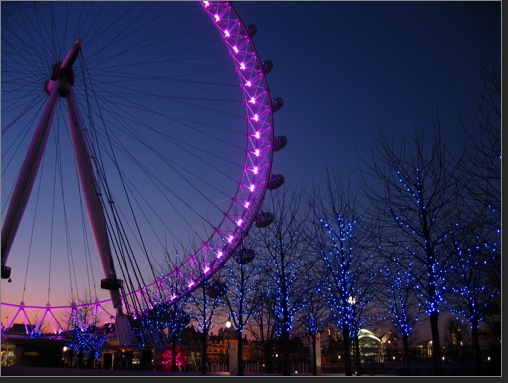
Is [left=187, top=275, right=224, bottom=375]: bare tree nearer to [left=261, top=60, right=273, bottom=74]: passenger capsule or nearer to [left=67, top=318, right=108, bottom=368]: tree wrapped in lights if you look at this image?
[left=261, top=60, right=273, bottom=74]: passenger capsule

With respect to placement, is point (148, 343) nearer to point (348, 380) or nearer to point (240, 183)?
point (348, 380)

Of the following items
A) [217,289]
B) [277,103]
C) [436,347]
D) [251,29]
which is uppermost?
[251,29]

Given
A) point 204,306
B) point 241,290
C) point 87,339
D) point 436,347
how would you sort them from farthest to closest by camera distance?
point 87,339, point 204,306, point 241,290, point 436,347

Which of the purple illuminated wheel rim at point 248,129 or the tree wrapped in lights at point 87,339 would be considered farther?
the tree wrapped in lights at point 87,339

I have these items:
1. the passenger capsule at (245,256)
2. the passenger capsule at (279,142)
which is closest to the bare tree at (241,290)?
the passenger capsule at (245,256)

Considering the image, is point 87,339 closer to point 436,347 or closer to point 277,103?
point 277,103

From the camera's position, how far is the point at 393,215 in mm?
17828

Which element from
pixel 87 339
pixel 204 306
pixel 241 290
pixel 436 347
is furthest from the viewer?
pixel 87 339

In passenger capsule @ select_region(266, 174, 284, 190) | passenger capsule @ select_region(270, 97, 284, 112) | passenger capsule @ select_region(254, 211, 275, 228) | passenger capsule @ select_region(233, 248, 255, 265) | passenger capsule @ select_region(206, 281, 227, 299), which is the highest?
passenger capsule @ select_region(270, 97, 284, 112)

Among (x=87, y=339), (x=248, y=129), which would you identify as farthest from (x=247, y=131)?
(x=87, y=339)

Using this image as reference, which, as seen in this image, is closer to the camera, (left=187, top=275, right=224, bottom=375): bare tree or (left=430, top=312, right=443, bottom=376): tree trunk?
(left=430, top=312, right=443, bottom=376): tree trunk

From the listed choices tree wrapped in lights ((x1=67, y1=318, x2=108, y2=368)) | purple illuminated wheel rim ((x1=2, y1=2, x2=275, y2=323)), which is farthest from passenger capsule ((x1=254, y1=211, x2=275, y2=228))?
tree wrapped in lights ((x1=67, y1=318, x2=108, y2=368))

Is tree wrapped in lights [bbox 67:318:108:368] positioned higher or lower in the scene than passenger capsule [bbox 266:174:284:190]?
lower

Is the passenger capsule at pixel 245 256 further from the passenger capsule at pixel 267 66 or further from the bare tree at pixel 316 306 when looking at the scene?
the passenger capsule at pixel 267 66
